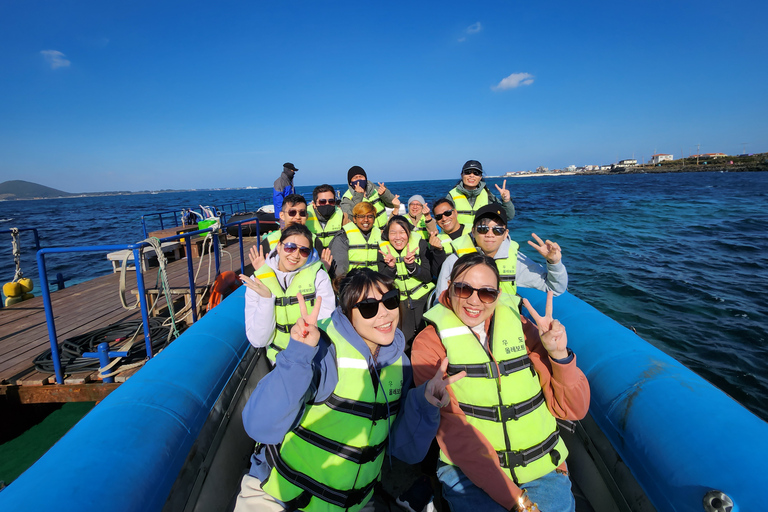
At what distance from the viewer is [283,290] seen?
9.77 feet

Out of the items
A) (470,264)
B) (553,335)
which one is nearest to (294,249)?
(470,264)

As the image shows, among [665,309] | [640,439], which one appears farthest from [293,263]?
[665,309]

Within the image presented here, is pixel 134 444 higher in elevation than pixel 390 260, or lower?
lower

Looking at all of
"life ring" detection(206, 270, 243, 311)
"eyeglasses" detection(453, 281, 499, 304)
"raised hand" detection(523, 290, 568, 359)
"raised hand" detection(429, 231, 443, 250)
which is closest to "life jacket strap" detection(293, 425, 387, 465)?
"eyeglasses" detection(453, 281, 499, 304)

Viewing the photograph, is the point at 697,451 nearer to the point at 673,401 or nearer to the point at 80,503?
the point at 673,401

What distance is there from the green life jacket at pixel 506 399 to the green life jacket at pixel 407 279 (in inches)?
74.0

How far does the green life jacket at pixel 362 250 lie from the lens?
435 centimetres

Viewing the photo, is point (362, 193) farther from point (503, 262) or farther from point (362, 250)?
point (503, 262)

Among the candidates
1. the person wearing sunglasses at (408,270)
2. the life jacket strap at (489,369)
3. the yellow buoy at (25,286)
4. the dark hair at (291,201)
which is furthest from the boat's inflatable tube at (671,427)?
the yellow buoy at (25,286)

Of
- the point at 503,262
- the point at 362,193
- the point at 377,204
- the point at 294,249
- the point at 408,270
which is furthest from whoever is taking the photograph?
the point at 377,204

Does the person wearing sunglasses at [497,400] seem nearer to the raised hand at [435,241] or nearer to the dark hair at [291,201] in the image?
the raised hand at [435,241]

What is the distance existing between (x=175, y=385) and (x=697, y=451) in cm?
295

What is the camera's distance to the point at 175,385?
2184 mm

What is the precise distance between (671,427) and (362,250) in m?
3.31
